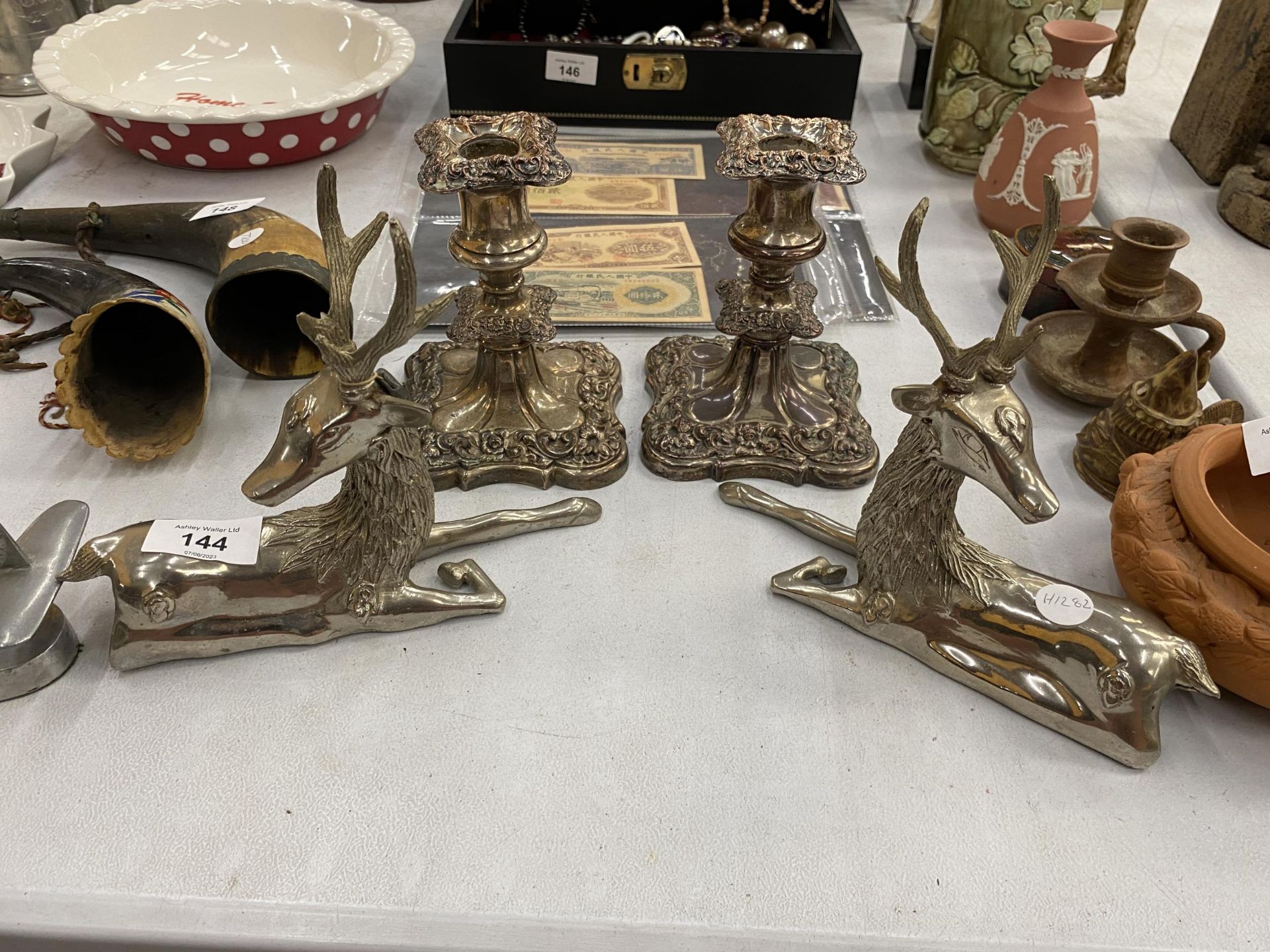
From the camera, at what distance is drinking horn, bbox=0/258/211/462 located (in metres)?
1.06

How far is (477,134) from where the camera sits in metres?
1.00

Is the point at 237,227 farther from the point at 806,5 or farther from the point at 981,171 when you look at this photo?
the point at 806,5

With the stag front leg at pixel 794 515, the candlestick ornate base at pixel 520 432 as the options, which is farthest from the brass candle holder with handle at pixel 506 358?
the stag front leg at pixel 794 515

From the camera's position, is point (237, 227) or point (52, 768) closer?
point (52, 768)

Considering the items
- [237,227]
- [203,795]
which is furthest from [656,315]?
[203,795]

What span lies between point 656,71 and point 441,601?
1.23 metres

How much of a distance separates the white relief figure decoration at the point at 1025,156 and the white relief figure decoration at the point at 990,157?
0.04 meters

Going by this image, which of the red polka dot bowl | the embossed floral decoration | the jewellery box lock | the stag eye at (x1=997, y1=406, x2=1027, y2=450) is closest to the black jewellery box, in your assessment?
the jewellery box lock

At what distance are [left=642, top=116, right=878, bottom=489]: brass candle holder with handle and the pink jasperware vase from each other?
0.50m

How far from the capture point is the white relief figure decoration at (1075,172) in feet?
4.72

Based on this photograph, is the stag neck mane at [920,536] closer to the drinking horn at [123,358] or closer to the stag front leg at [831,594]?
the stag front leg at [831,594]

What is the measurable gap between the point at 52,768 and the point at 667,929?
58cm

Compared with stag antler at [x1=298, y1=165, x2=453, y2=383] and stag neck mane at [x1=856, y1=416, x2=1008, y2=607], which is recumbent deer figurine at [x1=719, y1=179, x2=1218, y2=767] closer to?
stag neck mane at [x1=856, y1=416, x2=1008, y2=607]

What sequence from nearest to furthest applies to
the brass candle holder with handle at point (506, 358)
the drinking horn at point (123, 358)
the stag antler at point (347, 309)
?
the stag antler at point (347, 309) < the brass candle holder with handle at point (506, 358) < the drinking horn at point (123, 358)
